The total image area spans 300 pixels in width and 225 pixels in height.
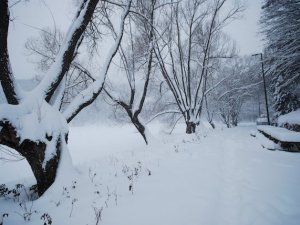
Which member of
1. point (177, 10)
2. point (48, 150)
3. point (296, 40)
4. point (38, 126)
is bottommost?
point (48, 150)

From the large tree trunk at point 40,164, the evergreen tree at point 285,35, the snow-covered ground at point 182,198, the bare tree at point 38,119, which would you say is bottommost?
the snow-covered ground at point 182,198

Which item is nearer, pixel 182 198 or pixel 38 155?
pixel 182 198

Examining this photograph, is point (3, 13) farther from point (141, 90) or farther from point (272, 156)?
point (141, 90)

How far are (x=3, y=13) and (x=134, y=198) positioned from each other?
4.84 meters

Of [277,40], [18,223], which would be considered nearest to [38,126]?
[18,223]

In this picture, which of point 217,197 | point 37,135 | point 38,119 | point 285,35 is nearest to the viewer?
point 217,197

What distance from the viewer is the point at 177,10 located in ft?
47.7

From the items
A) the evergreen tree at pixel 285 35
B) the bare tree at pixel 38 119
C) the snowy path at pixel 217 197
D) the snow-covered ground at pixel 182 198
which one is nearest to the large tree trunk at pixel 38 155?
the bare tree at pixel 38 119

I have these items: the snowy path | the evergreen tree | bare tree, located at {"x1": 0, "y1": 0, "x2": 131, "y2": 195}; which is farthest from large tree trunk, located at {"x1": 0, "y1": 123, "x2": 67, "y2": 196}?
the evergreen tree

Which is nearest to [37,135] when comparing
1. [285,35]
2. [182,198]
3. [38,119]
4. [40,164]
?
[38,119]

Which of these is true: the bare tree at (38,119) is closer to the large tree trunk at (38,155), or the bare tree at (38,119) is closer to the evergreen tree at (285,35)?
the large tree trunk at (38,155)

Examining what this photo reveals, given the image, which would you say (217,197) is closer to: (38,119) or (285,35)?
(38,119)

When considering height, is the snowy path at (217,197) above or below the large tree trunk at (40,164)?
below

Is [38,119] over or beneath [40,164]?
over
